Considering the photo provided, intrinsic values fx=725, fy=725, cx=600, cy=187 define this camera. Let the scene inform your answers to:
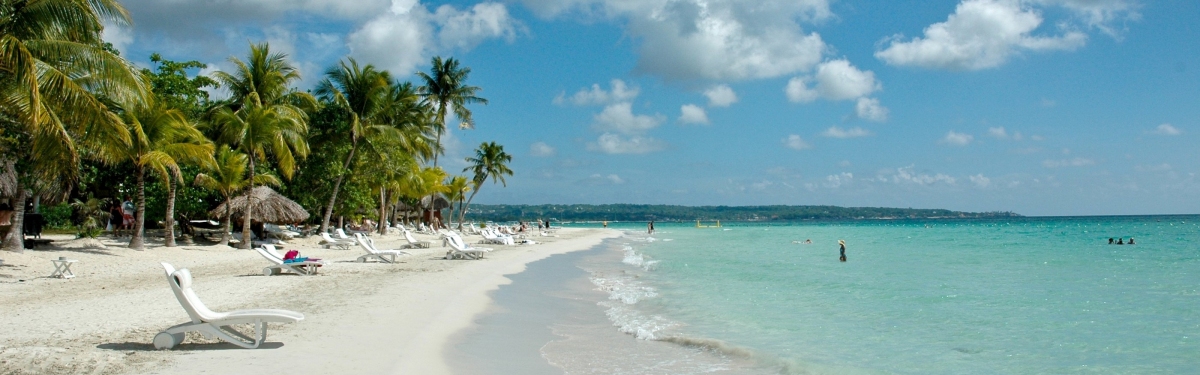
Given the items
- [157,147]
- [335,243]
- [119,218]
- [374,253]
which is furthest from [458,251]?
[119,218]

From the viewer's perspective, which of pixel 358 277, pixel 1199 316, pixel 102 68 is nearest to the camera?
pixel 1199 316

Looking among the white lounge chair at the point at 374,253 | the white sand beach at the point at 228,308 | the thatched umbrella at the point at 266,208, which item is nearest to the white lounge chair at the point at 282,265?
the white sand beach at the point at 228,308

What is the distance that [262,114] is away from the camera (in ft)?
60.5

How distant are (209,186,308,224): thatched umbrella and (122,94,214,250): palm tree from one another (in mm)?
2678

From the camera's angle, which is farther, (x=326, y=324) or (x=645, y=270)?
(x=645, y=270)

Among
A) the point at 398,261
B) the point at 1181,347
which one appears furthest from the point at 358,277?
the point at 1181,347

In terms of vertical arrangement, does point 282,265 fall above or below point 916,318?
above

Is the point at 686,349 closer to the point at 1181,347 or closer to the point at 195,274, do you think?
the point at 1181,347

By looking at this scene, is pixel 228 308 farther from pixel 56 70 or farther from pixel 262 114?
pixel 262 114

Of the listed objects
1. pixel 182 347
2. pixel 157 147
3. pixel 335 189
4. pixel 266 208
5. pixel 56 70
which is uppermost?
pixel 56 70

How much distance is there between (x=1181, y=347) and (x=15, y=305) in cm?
1270

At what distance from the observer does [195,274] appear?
41.3ft

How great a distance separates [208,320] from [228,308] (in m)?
2.80

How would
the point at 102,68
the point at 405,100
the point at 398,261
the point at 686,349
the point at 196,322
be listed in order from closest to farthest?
1. the point at 196,322
2. the point at 686,349
3. the point at 102,68
4. the point at 398,261
5. the point at 405,100
